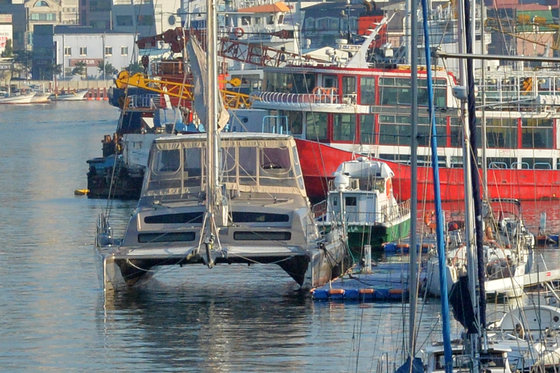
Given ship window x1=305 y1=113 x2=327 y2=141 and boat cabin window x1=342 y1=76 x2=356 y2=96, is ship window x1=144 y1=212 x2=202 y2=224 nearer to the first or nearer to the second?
ship window x1=305 y1=113 x2=327 y2=141

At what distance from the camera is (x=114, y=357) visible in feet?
91.6

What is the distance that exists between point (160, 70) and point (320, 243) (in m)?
42.7

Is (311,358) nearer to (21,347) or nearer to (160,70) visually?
(21,347)

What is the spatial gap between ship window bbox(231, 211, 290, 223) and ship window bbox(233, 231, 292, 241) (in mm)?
471

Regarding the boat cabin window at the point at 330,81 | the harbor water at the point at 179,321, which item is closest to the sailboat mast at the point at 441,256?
the harbor water at the point at 179,321

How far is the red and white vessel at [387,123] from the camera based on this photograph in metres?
54.4

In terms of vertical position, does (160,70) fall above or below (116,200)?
above

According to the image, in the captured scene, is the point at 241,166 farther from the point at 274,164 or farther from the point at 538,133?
the point at 538,133

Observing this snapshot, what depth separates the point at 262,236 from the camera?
3291 centimetres

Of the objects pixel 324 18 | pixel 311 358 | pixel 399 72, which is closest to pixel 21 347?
pixel 311 358

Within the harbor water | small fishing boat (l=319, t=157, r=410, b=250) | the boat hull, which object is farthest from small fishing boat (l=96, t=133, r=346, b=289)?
the boat hull

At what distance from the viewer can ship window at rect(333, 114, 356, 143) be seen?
183 ft

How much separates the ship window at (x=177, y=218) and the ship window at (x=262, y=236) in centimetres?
96

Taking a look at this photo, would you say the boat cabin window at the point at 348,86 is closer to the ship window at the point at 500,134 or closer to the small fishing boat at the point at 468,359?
the ship window at the point at 500,134
